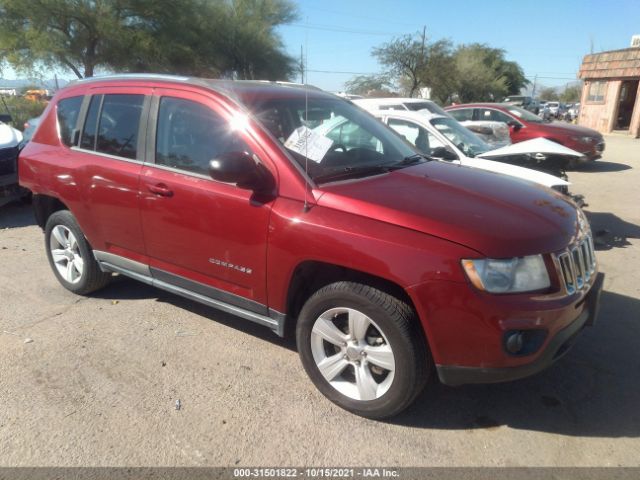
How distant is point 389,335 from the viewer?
2.56 meters

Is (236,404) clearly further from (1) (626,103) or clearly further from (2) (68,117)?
(1) (626,103)

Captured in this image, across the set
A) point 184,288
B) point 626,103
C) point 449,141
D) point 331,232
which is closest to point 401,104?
point 449,141

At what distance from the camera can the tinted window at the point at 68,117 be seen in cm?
414

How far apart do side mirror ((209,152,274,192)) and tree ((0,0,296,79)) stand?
86.2 feet

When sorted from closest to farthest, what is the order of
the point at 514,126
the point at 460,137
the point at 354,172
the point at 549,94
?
the point at 354,172, the point at 460,137, the point at 514,126, the point at 549,94

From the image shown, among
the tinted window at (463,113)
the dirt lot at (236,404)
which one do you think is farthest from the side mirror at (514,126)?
the dirt lot at (236,404)

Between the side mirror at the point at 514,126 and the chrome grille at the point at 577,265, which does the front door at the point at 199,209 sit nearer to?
the chrome grille at the point at 577,265

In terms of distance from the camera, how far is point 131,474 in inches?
95.0

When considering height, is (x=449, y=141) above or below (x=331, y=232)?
above

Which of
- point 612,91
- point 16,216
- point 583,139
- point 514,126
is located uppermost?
point 612,91

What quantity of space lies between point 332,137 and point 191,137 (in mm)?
974

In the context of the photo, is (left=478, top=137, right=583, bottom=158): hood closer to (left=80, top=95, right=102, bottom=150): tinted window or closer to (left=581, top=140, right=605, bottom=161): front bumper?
(left=80, top=95, right=102, bottom=150): tinted window

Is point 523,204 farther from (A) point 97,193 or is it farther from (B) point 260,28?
(B) point 260,28

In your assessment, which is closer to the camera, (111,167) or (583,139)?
(111,167)
